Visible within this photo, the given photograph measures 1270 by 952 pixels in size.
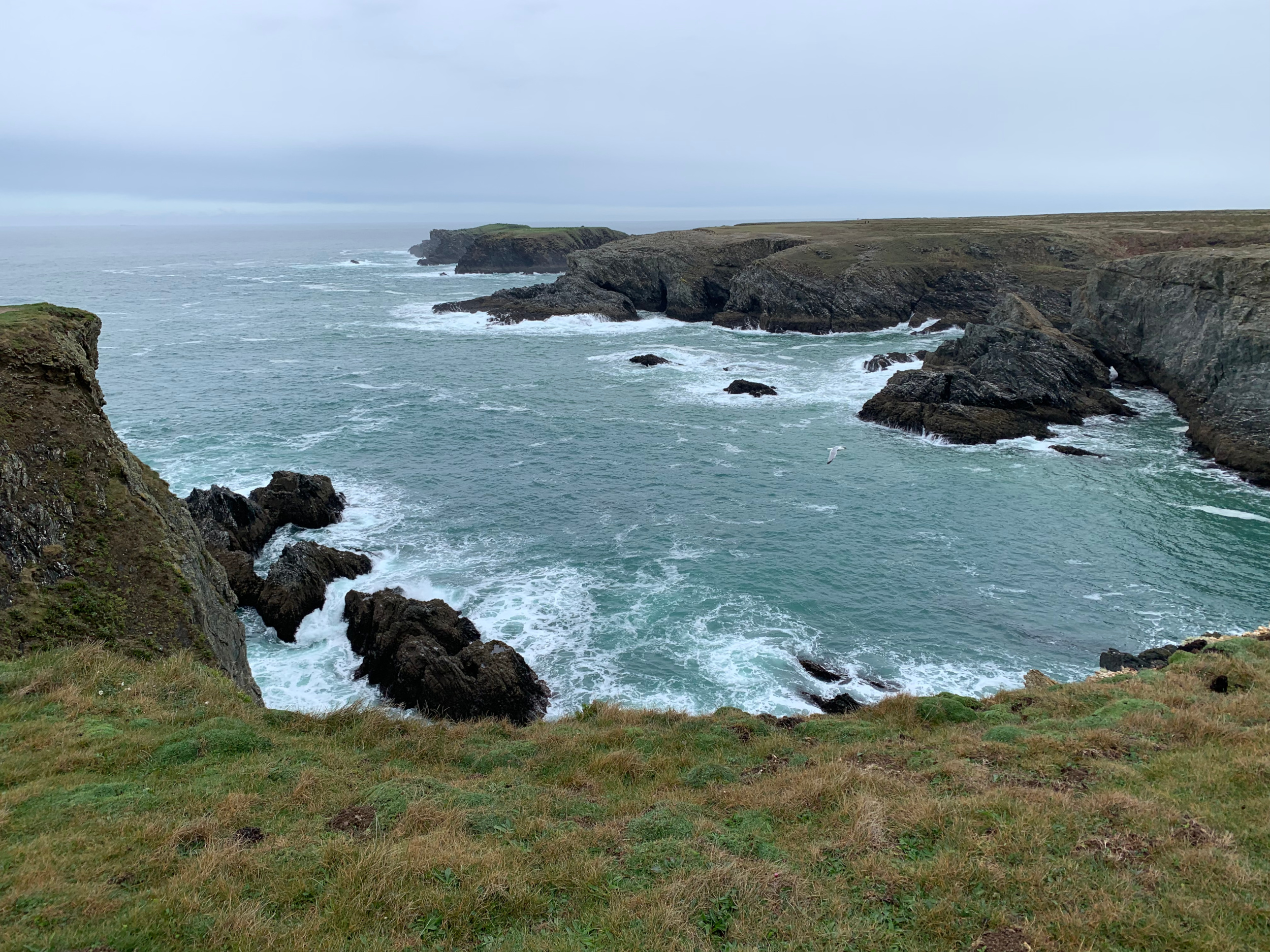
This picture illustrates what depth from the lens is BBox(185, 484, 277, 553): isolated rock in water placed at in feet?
95.3

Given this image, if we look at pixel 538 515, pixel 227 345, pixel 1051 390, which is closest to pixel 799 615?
pixel 538 515

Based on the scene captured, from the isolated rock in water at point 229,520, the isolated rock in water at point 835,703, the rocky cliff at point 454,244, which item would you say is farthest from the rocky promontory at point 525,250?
the isolated rock in water at point 835,703

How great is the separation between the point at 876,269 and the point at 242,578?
89.3 metres

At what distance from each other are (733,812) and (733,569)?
761 inches

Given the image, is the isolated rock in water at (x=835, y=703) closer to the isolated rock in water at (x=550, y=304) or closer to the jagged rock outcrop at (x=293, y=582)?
the jagged rock outcrop at (x=293, y=582)

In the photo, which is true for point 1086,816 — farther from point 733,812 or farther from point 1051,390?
point 1051,390

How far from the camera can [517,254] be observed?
158 meters

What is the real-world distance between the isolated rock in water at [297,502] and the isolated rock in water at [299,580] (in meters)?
4.03

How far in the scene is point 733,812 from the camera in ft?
36.7

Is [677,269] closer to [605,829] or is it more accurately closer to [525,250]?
[525,250]

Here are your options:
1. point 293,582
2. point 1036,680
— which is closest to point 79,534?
point 293,582

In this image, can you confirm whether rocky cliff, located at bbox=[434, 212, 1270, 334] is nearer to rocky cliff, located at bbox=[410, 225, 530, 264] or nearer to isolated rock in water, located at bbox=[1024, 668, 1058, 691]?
isolated rock in water, located at bbox=[1024, 668, 1058, 691]

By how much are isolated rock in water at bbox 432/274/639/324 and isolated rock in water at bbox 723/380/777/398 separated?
40.4 m

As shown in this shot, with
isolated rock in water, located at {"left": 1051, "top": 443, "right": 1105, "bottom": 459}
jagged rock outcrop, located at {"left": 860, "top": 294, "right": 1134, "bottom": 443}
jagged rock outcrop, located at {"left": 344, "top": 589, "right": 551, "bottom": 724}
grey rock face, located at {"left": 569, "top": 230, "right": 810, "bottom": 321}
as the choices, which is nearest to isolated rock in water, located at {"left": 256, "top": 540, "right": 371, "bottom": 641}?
jagged rock outcrop, located at {"left": 344, "top": 589, "right": 551, "bottom": 724}
